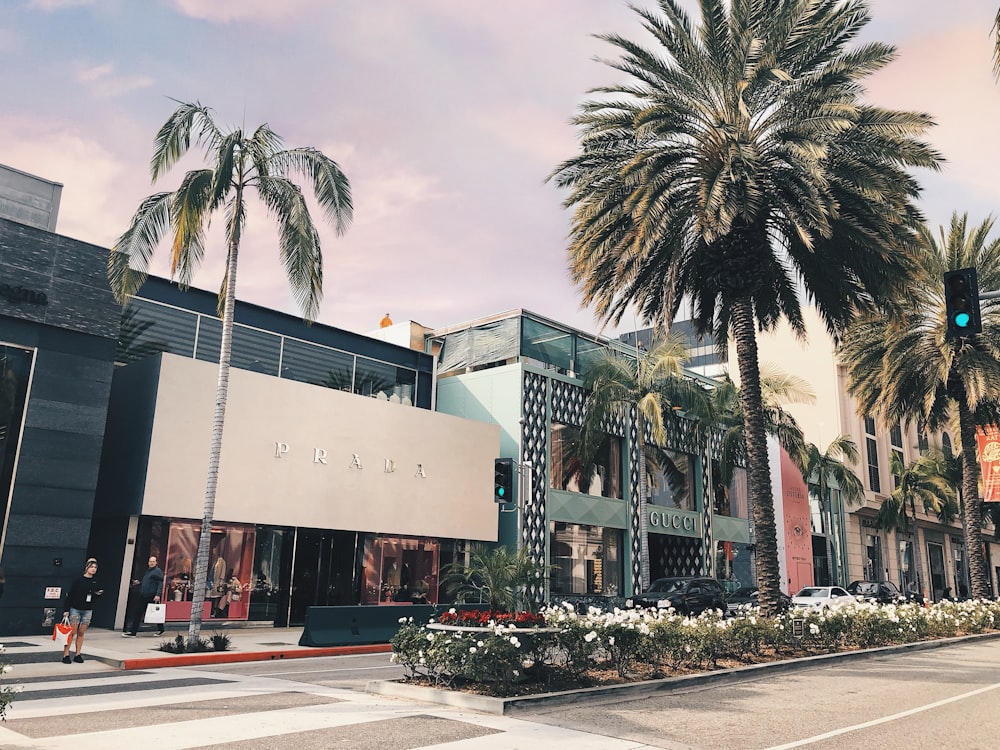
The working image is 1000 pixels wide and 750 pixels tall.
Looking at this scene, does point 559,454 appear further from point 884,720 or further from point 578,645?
point 884,720

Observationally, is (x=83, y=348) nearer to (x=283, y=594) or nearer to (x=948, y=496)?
(x=283, y=594)

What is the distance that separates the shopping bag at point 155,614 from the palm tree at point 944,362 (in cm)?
2413

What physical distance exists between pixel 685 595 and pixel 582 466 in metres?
7.35

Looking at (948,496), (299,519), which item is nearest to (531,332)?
(299,519)

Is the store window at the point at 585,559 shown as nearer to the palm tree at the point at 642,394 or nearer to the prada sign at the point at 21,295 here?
the palm tree at the point at 642,394

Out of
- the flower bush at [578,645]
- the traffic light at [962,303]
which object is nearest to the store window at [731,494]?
the flower bush at [578,645]

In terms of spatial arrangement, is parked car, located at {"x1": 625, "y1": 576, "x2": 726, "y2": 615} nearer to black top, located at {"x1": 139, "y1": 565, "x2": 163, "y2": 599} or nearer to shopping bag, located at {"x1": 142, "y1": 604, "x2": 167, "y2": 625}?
shopping bag, located at {"x1": 142, "y1": 604, "x2": 167, "y2": 625}

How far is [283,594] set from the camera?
2503 centimetres

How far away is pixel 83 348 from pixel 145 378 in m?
1.85

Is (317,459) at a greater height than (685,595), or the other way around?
(317,459)

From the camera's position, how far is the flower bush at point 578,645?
11.7 m

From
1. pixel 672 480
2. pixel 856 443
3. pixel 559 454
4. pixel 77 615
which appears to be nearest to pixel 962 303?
pixel 77 615

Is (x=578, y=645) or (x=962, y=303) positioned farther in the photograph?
(x=578, y=645)

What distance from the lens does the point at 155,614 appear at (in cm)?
1992
